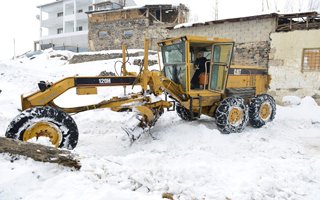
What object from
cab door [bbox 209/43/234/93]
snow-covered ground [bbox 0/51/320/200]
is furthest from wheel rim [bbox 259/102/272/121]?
cab door [bbox 209/43/234/93]

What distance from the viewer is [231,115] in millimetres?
7418

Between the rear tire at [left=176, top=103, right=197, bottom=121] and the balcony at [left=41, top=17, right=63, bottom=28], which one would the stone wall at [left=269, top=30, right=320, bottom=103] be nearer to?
the rear tire at [left=176, top=103, right=197, bottom=121]

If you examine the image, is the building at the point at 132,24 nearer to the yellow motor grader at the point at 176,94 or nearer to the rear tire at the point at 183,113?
the rear tire at the point at 183,113

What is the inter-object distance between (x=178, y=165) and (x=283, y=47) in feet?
29.7

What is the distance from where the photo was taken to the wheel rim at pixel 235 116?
739 cm

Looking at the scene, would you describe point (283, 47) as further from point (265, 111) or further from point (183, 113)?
point (183, 113)

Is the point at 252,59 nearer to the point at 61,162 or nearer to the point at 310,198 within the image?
the point at 310,198

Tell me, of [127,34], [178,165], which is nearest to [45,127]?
[178,165]

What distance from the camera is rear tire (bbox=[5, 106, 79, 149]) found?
4969 mm

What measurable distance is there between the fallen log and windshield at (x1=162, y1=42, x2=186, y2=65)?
4.18m

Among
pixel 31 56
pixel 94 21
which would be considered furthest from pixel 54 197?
pixel 31 56

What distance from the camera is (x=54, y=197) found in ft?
9.85

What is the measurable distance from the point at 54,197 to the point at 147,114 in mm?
3474

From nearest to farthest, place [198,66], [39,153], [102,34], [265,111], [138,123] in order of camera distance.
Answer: [39,153] → [138,123] → [198,66] → [265,111] → [102,34]
